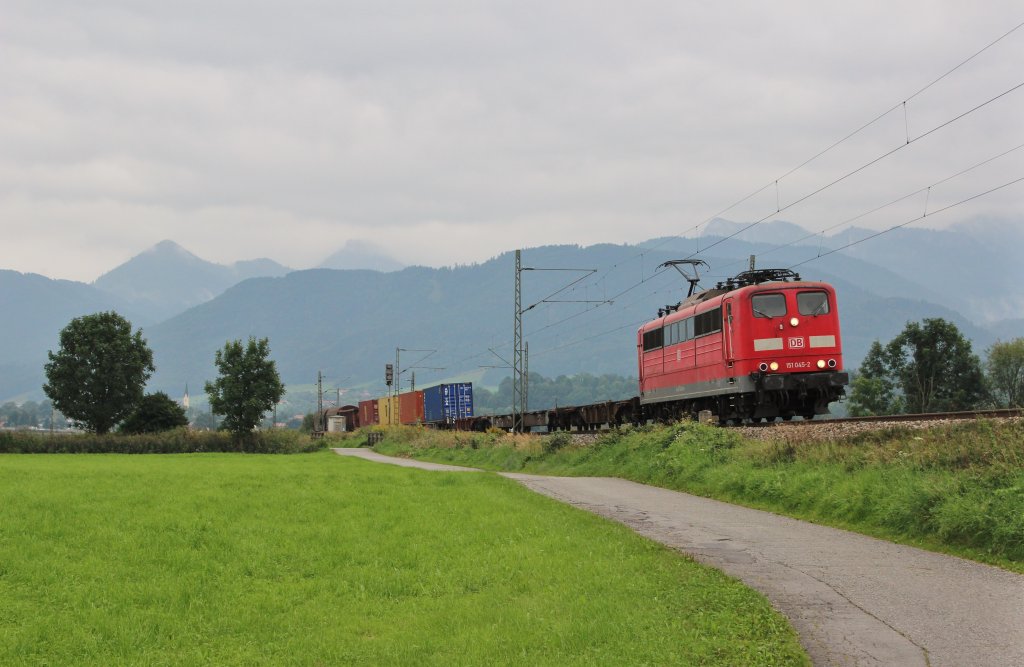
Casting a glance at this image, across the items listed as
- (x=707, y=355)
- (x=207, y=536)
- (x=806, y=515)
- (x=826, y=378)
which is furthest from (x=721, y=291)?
(x=207, y=536)

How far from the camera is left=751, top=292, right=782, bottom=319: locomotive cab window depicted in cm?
3011

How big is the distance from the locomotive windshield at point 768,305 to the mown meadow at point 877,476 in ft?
15.2

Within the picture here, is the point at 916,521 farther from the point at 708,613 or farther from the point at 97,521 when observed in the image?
the point at 97,521

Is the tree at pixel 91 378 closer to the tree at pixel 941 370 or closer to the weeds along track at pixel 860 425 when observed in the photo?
the tree at pixel 941 370

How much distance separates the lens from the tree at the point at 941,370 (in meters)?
86.9

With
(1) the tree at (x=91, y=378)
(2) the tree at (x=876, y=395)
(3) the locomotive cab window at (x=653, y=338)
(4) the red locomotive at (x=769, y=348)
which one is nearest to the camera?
(4) the red locomotive at (x=769, y=348)

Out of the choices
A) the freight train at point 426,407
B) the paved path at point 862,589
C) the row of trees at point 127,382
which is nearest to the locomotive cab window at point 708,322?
the paved path at point 862,589

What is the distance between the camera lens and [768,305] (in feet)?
99.3

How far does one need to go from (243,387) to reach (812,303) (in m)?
65.0

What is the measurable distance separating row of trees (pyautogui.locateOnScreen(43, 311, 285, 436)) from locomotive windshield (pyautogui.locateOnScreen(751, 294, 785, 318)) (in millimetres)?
62660

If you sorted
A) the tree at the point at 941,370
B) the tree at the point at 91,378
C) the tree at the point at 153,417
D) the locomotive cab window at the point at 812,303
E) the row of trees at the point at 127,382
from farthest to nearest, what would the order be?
1. the tree at the point at 91,378
2. the tree at the point at 941,370
3. the row of trees at the point at 127,382
4. the tree at the point at 153,417
5. the locomotive cab window at the point at 812,303

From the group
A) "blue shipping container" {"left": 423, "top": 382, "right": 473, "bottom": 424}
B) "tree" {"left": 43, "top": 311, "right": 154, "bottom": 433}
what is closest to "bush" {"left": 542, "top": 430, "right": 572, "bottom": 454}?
"blue shipping container" {"left": 423, "top": 382, "right": 473, "bottom": 424}

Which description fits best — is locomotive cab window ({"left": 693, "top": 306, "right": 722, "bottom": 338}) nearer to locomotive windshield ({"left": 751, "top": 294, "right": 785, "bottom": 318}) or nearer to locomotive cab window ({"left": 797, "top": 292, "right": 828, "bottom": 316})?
locomotive windshield ({"left": 751, "top": 294, "right": 785, "bottom": 318})

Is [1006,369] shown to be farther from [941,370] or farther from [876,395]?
[876,395]
